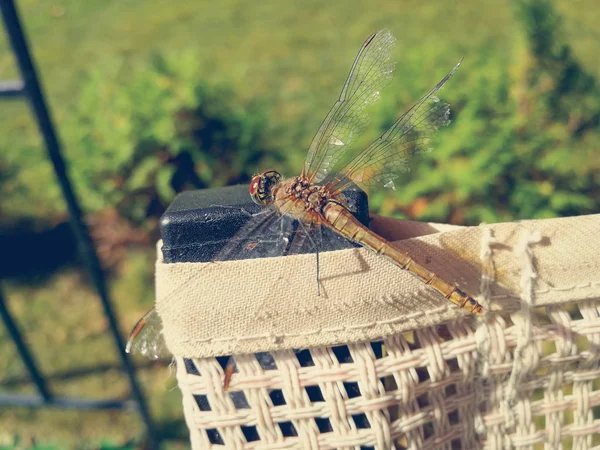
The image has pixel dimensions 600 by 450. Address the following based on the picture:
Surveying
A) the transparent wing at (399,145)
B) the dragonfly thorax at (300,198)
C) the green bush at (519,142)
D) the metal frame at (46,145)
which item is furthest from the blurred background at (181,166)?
the dragonfly thorax at (300,198)

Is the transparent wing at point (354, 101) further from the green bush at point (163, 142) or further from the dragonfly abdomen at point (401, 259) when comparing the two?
the green bush at point (163, 142)

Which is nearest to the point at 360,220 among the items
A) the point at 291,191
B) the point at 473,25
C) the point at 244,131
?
the point at 291,191

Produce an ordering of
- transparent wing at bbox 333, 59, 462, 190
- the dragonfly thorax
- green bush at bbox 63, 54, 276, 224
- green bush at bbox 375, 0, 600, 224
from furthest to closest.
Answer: green bush at bbox 63, 54, 276, 224 → green bush at bbox 375, 0, 600, 224 → transparent wing at bbox 333, 59, 462, 190 → the dragonfly thorax

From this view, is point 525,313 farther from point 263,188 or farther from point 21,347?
point 21,347

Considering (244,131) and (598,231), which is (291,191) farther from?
(244,131)

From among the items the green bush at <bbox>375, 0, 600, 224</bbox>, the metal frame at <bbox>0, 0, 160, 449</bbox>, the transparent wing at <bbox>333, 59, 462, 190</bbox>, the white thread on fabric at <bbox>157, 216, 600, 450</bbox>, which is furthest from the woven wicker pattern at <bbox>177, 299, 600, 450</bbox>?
the green bush at <bbox>375, 0, 600, 224</bbox>

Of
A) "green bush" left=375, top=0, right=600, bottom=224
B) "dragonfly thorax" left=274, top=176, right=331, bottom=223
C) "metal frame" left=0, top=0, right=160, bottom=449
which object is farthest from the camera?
"green bush" left=375, top=0, right=600, bottom=224

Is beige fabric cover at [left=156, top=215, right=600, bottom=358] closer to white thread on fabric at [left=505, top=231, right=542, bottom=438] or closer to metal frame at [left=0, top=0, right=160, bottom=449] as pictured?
white thread on fabric at [left=505, top=231, right=542, bottom=438]
